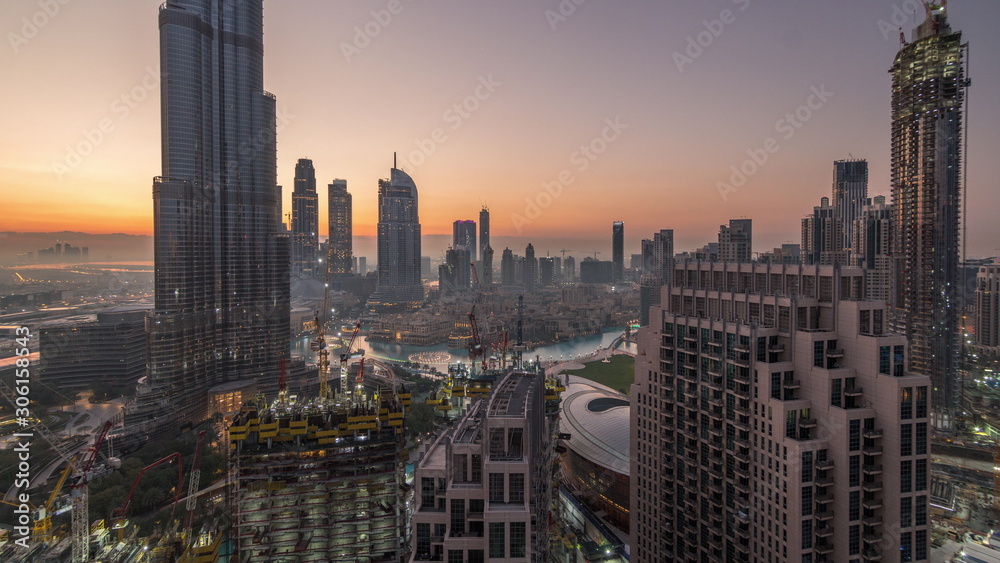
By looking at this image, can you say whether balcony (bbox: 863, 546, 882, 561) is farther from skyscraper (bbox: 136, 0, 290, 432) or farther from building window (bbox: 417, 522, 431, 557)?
skyscraper (bbox: 136, 0, 290, 432)

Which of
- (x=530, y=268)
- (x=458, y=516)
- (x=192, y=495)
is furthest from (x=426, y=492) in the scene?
(x=530, y=268)

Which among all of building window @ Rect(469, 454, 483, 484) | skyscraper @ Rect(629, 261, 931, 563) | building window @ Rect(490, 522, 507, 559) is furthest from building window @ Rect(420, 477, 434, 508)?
skyscraper @ Rect(629, 261, 931, 563)

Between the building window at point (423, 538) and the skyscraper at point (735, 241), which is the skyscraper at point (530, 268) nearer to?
the skyscraper at point (735, 241)

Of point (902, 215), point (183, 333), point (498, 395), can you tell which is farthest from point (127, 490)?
point (902, 215)

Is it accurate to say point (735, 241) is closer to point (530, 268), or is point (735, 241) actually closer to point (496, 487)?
point (496, 487)

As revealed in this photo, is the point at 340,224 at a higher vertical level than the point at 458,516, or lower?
higher

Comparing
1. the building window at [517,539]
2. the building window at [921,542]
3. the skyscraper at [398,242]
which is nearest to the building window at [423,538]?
the building window at [517,539]

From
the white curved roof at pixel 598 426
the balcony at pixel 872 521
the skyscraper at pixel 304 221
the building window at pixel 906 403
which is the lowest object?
the white curved roof at pixel 598 426
